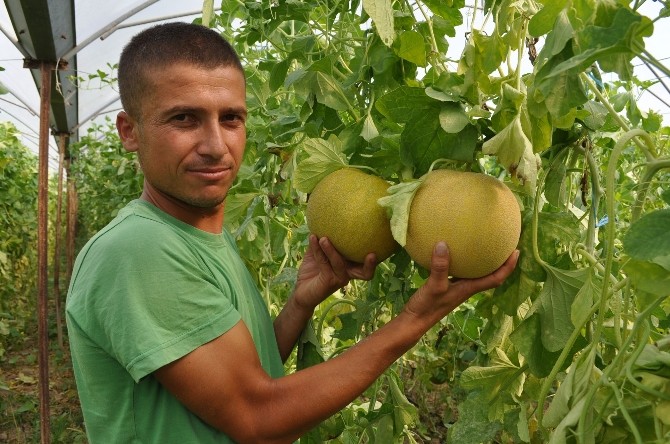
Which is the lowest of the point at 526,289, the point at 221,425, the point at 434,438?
the point at 434,438

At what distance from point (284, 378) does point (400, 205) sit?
35 cm

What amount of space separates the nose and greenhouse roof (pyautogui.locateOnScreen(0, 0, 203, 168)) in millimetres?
2655

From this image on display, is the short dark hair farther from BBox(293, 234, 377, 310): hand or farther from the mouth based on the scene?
BBox(293, 234, 377, 310): hand

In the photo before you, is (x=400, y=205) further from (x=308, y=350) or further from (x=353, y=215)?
(x=308, y=350)

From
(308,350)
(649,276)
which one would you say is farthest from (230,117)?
(649,276)

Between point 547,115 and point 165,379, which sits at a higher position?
point 547,115

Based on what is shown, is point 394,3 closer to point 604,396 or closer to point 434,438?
point 604,396

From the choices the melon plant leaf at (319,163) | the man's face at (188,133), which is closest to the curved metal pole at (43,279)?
the man's face at (188,133)

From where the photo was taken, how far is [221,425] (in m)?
1.13

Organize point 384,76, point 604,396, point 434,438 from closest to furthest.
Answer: point 604,396, point 384,76, point 434,438

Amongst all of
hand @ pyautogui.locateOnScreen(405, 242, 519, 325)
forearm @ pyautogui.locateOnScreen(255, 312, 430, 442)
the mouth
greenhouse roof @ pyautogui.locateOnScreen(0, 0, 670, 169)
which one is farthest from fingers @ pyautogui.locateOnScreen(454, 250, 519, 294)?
greenhouse roof @ pyautogui.locateOnScreen(0, 0, 670, 169)

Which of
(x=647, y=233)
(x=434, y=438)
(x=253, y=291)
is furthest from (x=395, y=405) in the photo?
(x=434, y=438)

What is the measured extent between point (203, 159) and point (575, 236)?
61 cm

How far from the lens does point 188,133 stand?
3.93ft
